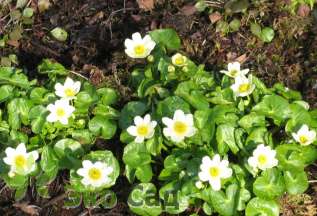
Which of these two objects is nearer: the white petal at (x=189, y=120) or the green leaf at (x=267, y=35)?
the white petal at (x=189, y=120)

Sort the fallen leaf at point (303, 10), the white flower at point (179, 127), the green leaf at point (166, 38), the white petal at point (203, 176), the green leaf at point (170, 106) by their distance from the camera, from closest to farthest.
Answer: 1. the white petal at point (203, 176)
2. the white flower at point (179, 127)
3. the green leaf at point (170, 106)
4. the green leaf at point (166, 38)
5. the fallen leaf at point (303, 10)

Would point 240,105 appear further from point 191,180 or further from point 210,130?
point 191,180

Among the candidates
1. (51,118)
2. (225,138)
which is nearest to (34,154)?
(51,118)

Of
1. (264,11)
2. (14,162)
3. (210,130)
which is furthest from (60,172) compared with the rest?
(264,11)

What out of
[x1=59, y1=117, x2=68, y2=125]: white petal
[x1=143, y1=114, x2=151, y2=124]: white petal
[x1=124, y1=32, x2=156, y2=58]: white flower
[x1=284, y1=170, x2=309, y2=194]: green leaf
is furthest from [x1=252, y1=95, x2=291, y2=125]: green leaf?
[x1=59, y1=117, x2=68, y2=125]: white petal

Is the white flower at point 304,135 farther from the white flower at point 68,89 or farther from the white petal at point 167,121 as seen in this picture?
the white flower at point 68,89

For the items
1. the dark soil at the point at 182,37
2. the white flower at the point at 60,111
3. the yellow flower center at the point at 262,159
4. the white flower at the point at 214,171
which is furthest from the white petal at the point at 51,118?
the yellow flower center at the point at 262,159
